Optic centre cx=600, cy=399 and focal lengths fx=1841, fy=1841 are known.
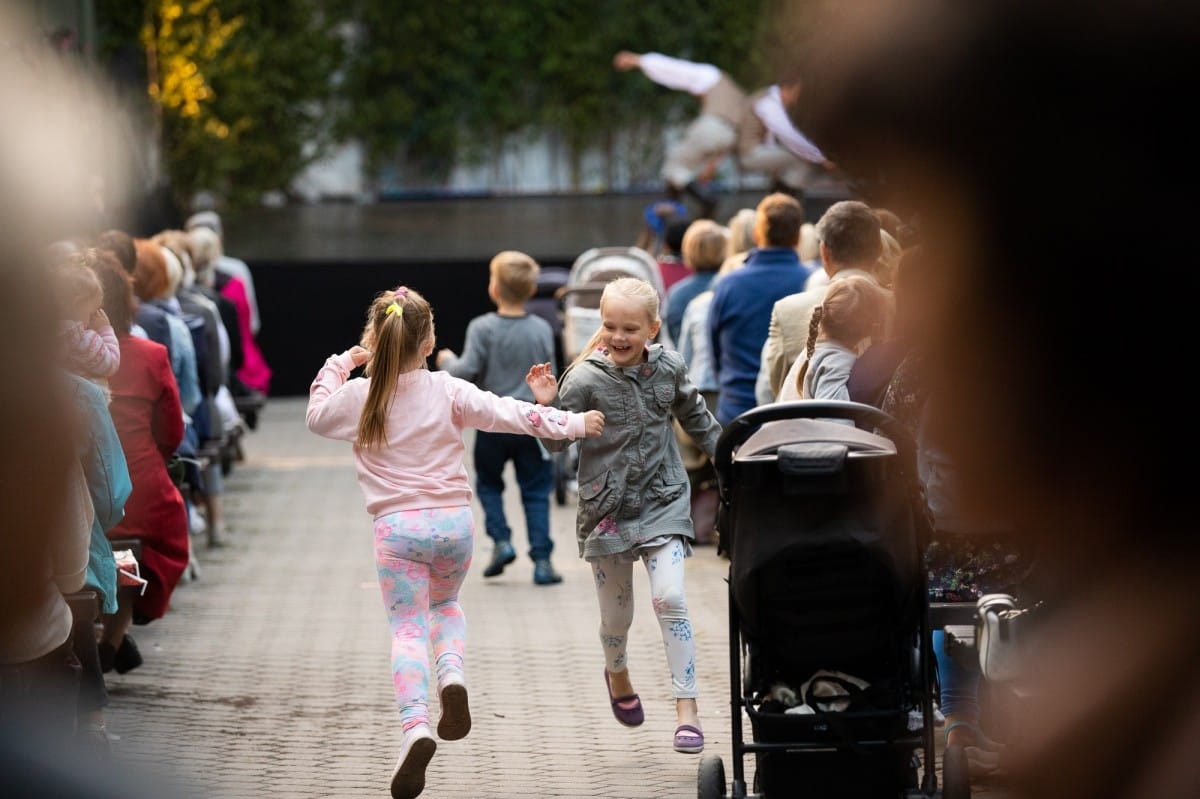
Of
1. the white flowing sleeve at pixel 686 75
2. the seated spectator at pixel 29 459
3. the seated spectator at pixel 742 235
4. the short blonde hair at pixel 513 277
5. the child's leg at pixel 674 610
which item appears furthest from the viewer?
the white flowing sleeve at pixel 686 75

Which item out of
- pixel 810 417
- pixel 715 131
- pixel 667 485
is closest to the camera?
pixel 810 417

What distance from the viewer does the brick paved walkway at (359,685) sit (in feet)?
19.1

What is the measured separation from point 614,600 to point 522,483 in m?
3.72

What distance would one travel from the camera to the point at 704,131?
72.3 feet

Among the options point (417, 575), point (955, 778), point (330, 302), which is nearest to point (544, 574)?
point (417, 575)

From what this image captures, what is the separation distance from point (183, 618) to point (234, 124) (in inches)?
525

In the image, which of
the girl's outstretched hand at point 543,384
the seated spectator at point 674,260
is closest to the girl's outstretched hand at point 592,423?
the girl's outstretched hand at point 543,384

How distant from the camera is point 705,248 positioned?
10336mm

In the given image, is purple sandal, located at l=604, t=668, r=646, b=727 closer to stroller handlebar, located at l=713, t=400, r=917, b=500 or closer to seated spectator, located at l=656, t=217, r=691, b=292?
stroller handlebar, located at l=713, t=400, r=917, b=500

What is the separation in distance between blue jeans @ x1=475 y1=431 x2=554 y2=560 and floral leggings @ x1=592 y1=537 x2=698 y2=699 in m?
3.54

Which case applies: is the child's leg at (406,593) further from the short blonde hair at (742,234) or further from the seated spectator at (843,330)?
the short blonde hair at (742,234)

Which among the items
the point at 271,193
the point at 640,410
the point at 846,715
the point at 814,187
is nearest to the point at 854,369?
the point at 640,410

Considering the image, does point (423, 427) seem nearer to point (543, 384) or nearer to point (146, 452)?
point (543, 384)

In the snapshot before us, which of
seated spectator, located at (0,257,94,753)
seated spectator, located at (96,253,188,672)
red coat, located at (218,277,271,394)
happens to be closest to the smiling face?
seated spectator, located at (96,253,188,672)
